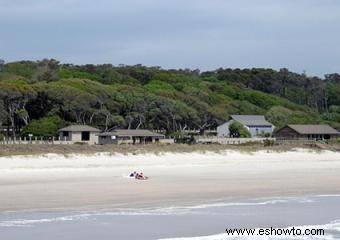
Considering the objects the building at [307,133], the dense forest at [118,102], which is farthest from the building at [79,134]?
the building at [307,133]

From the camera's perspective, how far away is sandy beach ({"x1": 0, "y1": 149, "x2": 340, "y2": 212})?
22.3 metres

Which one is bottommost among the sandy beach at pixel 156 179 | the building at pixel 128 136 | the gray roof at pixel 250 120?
the sandy beach at pixel 156 179

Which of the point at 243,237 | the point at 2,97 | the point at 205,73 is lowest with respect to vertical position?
the point at 243,237

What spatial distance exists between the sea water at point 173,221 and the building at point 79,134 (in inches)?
1507

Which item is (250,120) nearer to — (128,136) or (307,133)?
Answer: (307,133)

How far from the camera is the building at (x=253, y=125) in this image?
77938 millimetres

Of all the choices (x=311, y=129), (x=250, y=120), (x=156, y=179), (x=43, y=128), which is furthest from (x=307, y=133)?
(x=156, y=179)

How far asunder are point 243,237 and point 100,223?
4009mm

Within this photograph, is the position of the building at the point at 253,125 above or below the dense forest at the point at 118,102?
below

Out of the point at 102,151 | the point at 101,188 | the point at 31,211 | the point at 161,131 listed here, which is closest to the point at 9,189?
the point at 101,188

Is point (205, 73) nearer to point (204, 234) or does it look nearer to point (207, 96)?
point (207, 96)

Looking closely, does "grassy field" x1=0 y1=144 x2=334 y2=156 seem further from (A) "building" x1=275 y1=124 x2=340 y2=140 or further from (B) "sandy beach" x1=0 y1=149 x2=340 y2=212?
(A) "building" x1=275 y1=124 x2=340 y2=140

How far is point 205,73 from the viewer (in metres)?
148

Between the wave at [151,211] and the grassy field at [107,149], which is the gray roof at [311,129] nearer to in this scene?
the grassy field at [107,149]
